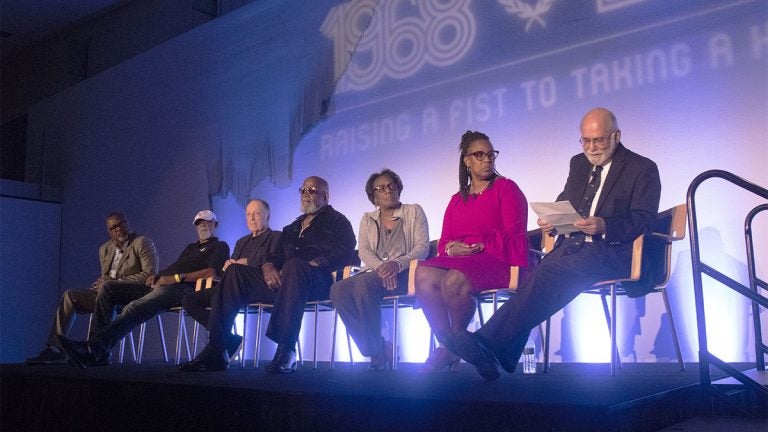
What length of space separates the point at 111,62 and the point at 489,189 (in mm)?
5924

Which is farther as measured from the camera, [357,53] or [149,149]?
[149,149]

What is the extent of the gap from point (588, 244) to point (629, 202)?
0.25m

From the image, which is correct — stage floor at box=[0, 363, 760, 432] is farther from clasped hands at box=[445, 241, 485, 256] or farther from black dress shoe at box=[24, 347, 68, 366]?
black dress shoe at box=[24, 347, 68, 366]

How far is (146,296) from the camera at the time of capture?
4430 mm

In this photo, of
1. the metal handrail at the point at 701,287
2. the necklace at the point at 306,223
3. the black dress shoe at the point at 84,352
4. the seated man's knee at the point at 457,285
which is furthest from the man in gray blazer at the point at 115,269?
the metal handrail at the point at 701,287

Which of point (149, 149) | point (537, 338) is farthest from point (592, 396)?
point (149, 149)

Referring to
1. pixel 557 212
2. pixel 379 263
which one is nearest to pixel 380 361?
pixel 379 263

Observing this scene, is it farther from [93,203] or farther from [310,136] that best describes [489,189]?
[93,203]

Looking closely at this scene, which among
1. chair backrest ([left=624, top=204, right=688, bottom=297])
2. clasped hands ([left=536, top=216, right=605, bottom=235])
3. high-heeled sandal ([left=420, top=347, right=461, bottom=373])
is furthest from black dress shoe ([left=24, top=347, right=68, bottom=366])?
chair backrest ([left=624, top=204, right=688, bottom=297])

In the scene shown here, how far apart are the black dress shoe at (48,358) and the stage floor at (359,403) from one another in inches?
46.6

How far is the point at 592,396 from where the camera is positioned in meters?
1.71

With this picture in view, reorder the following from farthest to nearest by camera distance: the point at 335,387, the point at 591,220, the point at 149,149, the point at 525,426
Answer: the point at 149,149 < the point at 591,220 < the point at 335,387 < the point at 525,426

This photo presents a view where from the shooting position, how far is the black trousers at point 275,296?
327 cm

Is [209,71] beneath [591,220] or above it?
above
